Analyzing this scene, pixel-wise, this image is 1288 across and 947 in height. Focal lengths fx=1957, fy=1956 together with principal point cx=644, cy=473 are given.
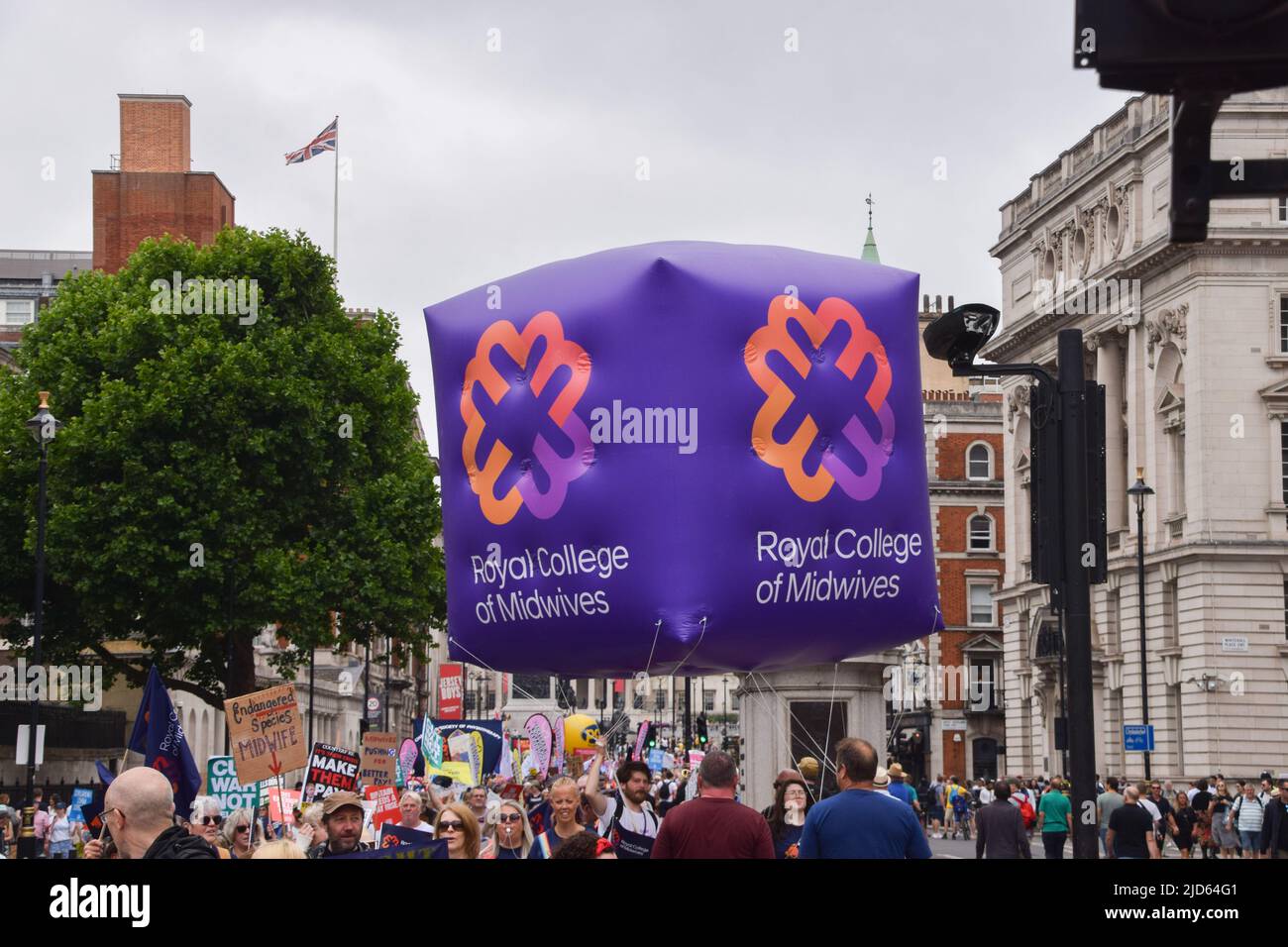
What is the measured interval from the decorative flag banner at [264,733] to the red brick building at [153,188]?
59.4m

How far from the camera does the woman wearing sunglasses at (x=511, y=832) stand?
43.0 ft

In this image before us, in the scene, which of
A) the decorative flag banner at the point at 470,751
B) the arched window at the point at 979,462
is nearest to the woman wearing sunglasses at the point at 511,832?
the decorative flag banner at the point at 470,751

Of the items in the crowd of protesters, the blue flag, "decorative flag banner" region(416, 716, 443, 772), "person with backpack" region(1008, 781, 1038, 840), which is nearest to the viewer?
the crowd of protesters

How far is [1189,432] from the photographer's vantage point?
63.9m

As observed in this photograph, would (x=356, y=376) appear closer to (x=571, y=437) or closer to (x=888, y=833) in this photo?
(x=571, y=437)

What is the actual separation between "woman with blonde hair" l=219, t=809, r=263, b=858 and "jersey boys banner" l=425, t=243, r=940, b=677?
10.5 ft

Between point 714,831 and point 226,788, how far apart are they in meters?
12.2

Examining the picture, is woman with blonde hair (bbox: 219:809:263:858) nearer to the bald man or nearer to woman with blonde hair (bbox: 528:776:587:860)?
woman with blonde hair (bbox: 528:776:587:860)

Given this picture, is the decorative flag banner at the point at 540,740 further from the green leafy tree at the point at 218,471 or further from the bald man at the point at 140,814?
the bald man at the point at 140,814

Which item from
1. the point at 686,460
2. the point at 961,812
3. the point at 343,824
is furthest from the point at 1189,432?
the point at 343,824

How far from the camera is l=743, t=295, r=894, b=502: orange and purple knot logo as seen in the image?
1244 centimetres

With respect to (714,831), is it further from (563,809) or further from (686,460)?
(686,460)

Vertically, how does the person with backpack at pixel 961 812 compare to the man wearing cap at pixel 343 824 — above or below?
below

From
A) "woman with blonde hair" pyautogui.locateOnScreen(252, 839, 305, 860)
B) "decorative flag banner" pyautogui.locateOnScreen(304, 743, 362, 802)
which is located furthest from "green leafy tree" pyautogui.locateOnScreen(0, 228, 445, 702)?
"woman with blonde hair" pyautogui.locateOnScreen(252, 839, 305, 860)
